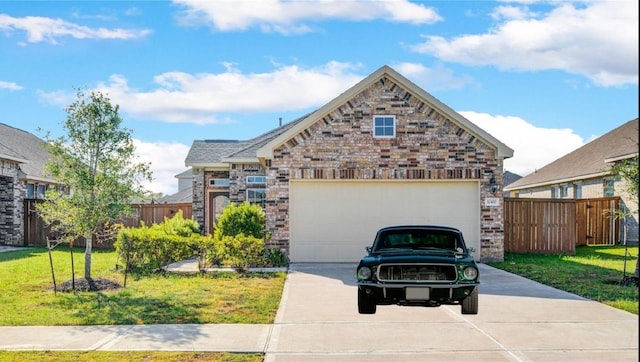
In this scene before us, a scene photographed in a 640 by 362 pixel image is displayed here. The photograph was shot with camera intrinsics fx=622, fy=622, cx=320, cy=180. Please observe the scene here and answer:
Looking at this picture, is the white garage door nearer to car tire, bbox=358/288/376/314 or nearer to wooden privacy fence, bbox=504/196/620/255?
wooden privacy fence, bbox=504/196/620/255

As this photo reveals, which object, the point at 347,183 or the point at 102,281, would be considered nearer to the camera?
the point at 102,281

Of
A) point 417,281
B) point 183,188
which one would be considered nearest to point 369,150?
point 417,281

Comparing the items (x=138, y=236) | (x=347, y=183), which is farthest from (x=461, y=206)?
(x=138, y=236)

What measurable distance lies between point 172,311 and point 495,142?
12049mm

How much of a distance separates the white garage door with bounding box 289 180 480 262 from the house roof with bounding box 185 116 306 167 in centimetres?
712

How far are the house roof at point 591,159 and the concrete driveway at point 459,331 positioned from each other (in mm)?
17652

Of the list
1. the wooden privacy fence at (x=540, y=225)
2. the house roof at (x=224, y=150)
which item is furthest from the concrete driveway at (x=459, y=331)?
the house roof at (x=224, y=150)

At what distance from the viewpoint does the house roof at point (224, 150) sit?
2636 cm

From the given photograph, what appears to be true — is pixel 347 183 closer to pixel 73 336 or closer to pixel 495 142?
pixel 495 142

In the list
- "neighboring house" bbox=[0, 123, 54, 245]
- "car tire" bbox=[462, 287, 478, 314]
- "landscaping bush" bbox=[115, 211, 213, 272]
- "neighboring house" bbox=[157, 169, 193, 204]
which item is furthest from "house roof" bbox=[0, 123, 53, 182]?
"car tire" bbox=[462, 287, 478, 314]

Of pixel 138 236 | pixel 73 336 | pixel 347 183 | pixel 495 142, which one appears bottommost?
pixel 73 336

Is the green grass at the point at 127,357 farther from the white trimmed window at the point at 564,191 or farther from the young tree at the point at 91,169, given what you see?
the white trimmed window at the point at 564,191

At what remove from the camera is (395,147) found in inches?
762

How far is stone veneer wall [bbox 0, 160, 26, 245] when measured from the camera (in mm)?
27983
